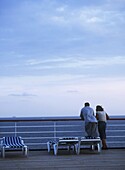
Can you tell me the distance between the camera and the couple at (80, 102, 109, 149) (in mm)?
10727

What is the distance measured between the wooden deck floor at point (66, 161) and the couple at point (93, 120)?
2.14 feet

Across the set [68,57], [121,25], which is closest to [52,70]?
[68,57]

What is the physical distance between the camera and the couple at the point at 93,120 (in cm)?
1073

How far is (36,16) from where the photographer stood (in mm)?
12984

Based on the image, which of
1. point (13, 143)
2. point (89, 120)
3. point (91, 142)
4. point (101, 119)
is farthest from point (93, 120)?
point (13, 143)

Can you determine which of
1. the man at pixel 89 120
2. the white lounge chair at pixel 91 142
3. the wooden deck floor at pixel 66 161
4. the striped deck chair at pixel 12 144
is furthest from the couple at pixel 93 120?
the striped deck chair at pixel 12 144

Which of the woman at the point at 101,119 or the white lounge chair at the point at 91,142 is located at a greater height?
the woman at the point at 101,119

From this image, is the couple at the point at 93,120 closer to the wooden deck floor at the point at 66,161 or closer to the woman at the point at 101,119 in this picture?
the woman at the point at 101,119

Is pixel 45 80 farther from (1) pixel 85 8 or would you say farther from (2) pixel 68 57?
(1) pixel 85 8

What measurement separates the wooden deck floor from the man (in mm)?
629

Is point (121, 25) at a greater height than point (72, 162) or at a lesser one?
greater

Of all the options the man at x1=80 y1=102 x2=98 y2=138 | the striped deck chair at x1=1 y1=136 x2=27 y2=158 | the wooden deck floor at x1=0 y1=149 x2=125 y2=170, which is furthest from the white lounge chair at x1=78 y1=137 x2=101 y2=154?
the striped deck chair at x1=1 y1=136 x2=27 y2=158

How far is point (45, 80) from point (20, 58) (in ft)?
6.31

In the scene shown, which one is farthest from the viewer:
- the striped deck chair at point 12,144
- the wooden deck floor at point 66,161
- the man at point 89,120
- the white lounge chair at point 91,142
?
the man at point 89,120
